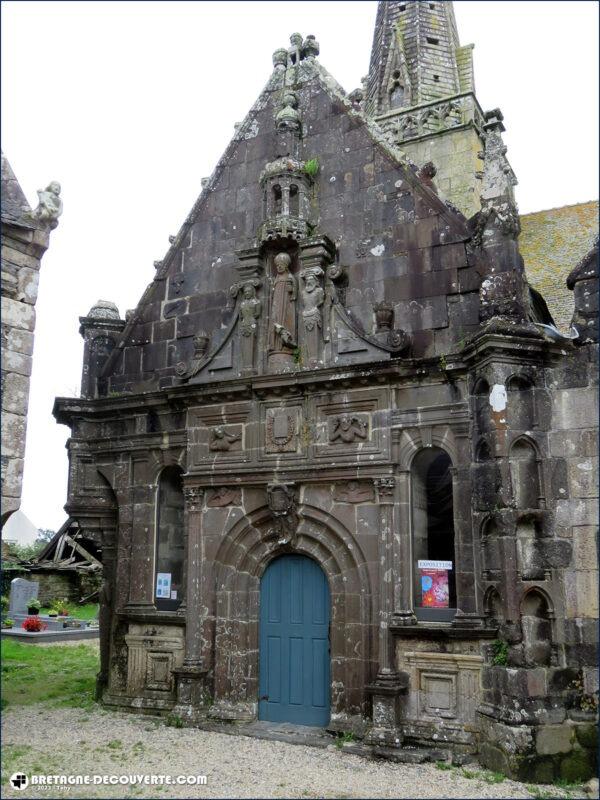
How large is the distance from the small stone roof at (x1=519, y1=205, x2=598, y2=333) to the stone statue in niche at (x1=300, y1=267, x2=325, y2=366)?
4.41 meters

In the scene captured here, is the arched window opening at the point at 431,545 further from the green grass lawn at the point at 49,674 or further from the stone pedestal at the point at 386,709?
the green grass lawn at the point at 49,674

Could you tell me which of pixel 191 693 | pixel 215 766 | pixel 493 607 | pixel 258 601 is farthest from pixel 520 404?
pixel 191 693

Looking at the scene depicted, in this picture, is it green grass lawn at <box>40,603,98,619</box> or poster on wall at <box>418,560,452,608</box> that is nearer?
poster on wall at <box>418,560,452,608</box>

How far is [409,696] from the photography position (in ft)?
30.6

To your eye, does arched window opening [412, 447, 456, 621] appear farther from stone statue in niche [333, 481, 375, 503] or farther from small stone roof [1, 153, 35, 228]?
small stone roof [1, 153, 35, 228]

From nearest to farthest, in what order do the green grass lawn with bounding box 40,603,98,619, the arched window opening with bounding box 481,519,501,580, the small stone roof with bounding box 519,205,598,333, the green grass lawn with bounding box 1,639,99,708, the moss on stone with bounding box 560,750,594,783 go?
the moss on stone with bounding box 560,750,594,783 → the arched window opening with bounding box 481,519,501,580 → the green grass lawn with bounding box 1,639,99,708 → the small stone roof with bounding box 519,205,598,333 → the green grass lawn with bounding box 40,603,98,619

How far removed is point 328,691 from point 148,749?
2403 millimetres

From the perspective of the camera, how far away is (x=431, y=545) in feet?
34.9

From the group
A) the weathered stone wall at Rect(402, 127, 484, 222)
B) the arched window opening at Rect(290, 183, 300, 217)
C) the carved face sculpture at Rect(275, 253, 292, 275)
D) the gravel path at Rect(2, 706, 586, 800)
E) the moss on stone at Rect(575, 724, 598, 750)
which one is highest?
the weathered stone wall at Rect(402, 127, 484, 222)

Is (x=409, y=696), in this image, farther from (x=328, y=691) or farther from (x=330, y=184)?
(x=330, y=184)

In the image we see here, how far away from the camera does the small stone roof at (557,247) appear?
13.5m

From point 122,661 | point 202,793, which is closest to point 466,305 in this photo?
point 202,793

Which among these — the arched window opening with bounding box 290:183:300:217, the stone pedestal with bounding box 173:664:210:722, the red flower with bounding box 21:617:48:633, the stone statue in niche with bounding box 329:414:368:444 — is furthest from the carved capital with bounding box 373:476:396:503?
the red flower with bounding box 21:617:48:633

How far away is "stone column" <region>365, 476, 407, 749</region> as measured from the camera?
912 cm
